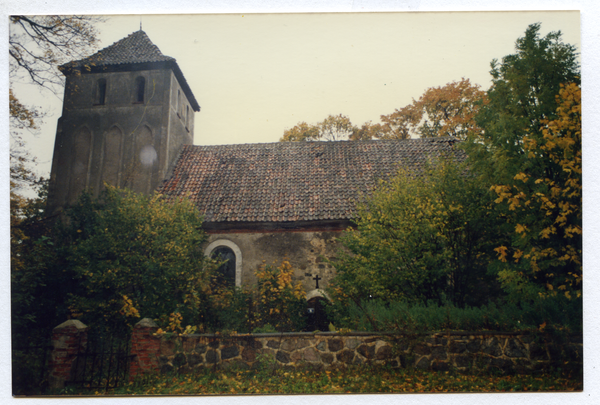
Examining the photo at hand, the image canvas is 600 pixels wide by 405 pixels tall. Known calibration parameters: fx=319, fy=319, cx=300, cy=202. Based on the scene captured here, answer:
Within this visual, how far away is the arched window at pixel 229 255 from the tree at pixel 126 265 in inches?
77.2

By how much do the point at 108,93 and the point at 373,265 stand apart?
954 centimetres

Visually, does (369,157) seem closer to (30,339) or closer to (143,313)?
(143,313)

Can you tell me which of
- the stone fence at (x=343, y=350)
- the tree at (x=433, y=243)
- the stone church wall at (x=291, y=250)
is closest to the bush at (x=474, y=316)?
the stone fence at (x=343, y=350)

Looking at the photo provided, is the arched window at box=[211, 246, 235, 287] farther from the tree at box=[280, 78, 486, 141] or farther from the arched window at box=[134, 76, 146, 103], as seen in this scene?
the arched window at box=[134, 76, 146, 103]

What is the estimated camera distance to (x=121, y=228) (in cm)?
694

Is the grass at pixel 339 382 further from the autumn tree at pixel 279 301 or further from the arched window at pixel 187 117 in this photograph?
the arched window at pixel 187 117

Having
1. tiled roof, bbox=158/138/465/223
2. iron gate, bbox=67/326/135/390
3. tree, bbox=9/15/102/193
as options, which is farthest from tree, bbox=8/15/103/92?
iron gate, bbox=67/326/135/390

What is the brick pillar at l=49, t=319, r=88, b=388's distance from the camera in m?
5.25

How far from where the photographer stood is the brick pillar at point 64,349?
17.2 feet

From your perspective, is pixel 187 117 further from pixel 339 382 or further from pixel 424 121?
pixel 339 382

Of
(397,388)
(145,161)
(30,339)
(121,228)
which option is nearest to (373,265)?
(397,388)

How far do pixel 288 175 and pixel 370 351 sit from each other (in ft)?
21.5

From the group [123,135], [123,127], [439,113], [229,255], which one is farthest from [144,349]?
[439,113]

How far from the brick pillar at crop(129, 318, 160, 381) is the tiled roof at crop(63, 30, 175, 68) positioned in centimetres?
563
